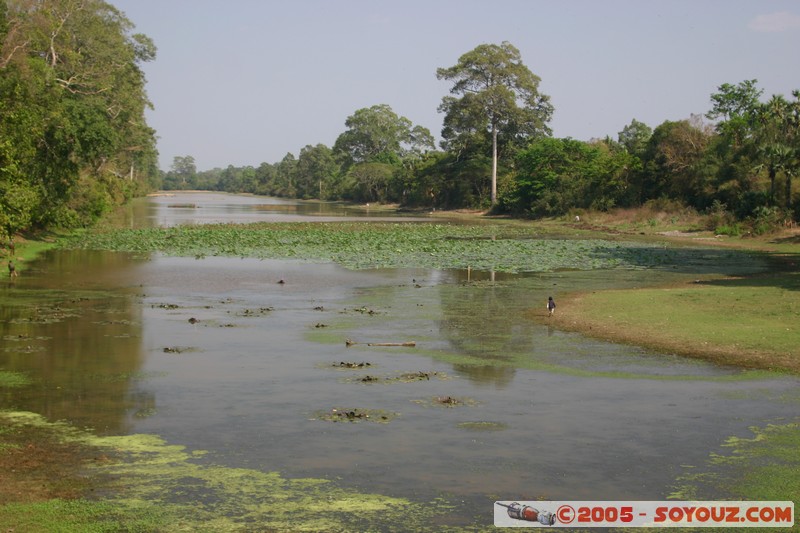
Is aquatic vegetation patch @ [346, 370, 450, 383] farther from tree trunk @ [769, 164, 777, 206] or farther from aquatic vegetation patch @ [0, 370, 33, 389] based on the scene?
tree trunk @ [769, 164, 777, 206]

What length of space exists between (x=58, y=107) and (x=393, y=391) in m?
31.2

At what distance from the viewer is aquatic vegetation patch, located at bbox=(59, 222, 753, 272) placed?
41.4 m

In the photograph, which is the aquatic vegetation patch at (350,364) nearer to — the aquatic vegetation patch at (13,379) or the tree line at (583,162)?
the aquatic vegetation patch at (13,379)

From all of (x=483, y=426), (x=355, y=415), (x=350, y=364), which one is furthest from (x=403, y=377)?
(x=483, y=426)

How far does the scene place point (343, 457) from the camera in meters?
12.0

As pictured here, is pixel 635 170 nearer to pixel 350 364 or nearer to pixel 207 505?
pixel 350 364

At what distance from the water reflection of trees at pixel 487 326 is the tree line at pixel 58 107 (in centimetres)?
1545

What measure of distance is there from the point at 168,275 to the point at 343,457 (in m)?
24.7

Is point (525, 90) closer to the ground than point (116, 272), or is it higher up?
higher up

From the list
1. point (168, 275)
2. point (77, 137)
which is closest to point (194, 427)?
point (168, 275)

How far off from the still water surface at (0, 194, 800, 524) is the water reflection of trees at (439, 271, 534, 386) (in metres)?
0.09

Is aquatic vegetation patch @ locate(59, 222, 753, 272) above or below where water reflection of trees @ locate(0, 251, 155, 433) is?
above

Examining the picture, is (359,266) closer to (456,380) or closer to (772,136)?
(456,380)

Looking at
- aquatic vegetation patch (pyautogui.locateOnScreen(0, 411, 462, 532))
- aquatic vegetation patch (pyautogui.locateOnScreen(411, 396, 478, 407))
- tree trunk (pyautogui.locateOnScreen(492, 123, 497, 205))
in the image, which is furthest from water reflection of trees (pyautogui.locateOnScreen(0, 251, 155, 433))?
tree trunk (pyautogui.locateOnScreen(492, 123, 497, 205))
